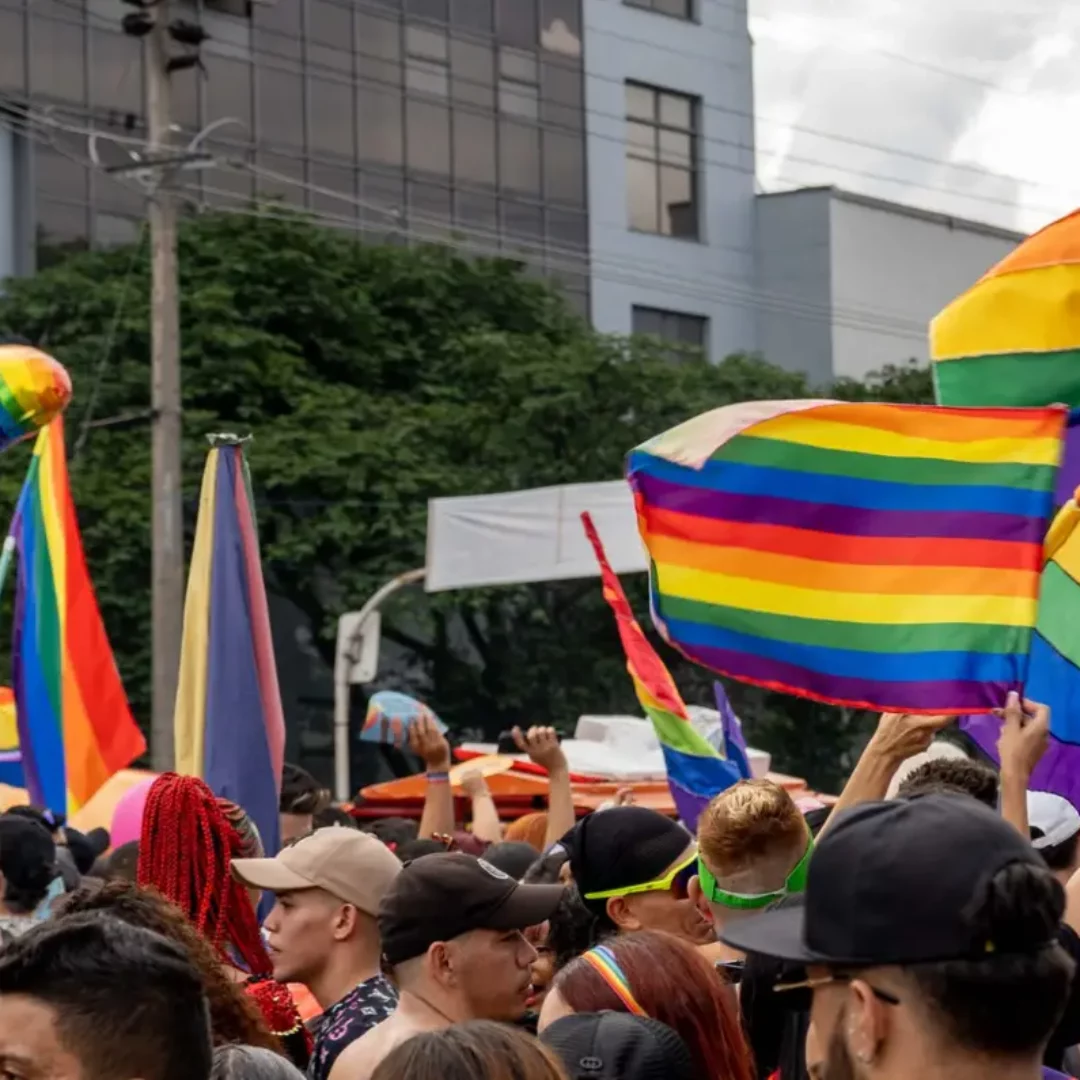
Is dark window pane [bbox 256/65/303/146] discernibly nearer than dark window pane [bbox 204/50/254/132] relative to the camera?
No

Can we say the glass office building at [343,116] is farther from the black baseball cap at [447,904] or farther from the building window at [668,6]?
the black baseball cap at [447,904]

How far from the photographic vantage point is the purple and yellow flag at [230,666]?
7.76m

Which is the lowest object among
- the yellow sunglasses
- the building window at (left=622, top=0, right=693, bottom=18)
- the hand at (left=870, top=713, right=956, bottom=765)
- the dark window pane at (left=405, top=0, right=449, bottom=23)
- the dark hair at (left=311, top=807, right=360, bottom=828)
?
the dark hair at (left=311, top=807, right=360, bottom=828)

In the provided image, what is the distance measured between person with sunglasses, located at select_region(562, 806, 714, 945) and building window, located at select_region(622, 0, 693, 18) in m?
36.1

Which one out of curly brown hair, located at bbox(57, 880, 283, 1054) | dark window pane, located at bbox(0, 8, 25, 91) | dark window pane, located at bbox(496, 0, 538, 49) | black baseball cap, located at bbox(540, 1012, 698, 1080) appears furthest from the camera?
dark window pane, located at bbox(496, 0, 538, 49)

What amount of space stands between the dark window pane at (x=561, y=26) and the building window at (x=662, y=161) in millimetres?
1484

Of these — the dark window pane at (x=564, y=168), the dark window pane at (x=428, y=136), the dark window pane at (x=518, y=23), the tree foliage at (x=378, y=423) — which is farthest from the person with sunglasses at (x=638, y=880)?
the dark window pane at (x=518, y=23)

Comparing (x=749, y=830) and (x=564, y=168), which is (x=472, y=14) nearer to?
(x=564, y=168)

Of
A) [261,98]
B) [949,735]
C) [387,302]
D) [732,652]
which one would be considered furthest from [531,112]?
[732,652]

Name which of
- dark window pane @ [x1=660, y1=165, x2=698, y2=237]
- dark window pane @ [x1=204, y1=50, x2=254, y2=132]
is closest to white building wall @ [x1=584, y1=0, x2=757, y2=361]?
dark window pane @ [x1=660, y1=165, x2=698, y2=237]

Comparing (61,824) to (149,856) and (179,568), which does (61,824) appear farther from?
(179,568)

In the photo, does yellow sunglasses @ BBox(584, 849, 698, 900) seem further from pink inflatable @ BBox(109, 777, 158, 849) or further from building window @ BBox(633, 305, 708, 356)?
building window @ BBox(633, 305, 708, 356)

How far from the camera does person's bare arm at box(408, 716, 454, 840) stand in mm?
8125

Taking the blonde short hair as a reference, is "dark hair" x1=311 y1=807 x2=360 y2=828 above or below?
below
